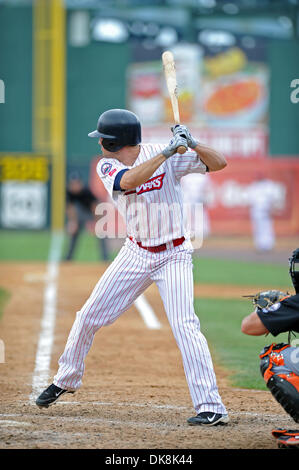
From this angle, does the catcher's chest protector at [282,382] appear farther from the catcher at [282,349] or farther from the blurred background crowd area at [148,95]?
the blurred background crowd area at [148,95]

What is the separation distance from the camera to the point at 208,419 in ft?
15.6

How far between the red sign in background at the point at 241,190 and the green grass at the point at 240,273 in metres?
7.79

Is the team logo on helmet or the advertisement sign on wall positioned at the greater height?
the advertisement sign on wall

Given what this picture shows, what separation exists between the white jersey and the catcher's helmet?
0.11 m

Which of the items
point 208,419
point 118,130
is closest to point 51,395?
point 208,419

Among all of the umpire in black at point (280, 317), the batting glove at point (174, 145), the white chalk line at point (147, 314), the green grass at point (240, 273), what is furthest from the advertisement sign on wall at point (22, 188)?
the umpire in black at point (280, 317)

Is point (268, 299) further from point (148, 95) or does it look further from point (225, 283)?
point (148, 95)

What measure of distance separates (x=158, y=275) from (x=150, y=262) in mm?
101

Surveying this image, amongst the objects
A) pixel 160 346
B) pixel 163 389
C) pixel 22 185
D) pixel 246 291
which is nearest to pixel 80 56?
pixel 22 185

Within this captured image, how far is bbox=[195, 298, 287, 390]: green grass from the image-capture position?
6.74m

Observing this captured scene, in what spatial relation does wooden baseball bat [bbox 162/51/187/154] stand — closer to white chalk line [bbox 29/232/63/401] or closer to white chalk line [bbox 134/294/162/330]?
white chalk line [bbox 29/232/63/401]

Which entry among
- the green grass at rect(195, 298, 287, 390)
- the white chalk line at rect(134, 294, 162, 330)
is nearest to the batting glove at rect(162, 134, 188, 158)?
the green grass at rect(195, 298, 287, 390)

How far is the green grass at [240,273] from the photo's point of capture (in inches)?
547

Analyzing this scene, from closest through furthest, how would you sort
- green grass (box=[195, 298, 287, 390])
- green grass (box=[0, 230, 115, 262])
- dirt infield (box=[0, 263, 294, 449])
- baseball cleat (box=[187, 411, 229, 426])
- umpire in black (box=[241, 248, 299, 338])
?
umpire in black (box=[241, 248, 299, 338]) → dirt infield (box=[0, 263, 294, 449]) → baseball cleat (box=[187, 411, 229, 426]) → green grass (box=[195, 298, 287, 390]) → green grass (box=[0, 230, 115, 262])
